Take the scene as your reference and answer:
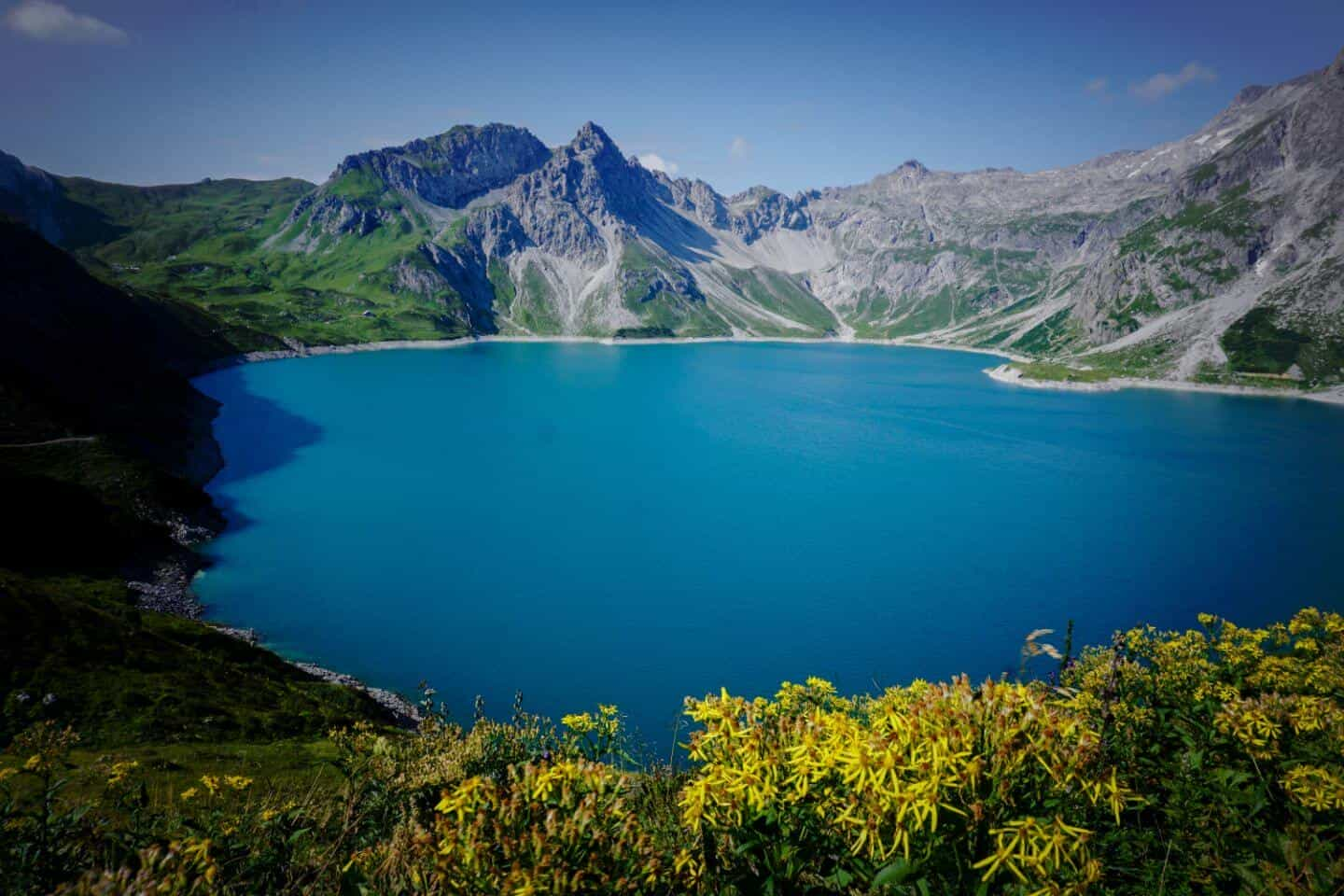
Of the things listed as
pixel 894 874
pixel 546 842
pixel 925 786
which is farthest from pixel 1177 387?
pixel 546 842

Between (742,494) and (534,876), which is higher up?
(534,876)

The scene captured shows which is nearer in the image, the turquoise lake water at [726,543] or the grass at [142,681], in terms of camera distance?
the grass at [142,681]

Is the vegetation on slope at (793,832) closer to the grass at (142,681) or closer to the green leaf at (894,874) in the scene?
the green leaf at (894,874)

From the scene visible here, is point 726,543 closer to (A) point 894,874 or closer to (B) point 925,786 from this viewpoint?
(B) point 925,786

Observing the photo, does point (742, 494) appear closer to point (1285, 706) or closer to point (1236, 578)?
point (1236, 578)

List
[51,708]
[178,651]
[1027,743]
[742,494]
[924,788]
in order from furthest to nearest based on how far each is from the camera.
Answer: [742,494] → [178,651] → [51,708] → [1027,743] → [924,788]

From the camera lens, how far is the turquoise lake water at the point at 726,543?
155ft

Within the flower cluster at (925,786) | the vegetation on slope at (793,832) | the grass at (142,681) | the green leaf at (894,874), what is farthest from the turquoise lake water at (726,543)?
the green leaf at (894,874)

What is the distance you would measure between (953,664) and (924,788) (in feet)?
156

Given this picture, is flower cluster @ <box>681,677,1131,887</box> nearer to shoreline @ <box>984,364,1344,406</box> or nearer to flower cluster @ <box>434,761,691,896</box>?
flower cluster @ <box>434,761,691,896</box>

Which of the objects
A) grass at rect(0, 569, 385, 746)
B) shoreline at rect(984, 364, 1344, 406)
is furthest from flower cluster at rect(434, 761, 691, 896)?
shoreline at rect(984, 364, 1344, 406)

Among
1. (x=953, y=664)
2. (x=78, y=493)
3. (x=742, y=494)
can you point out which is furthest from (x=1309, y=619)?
(x=78, y=493)

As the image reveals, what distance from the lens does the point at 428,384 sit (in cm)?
17125

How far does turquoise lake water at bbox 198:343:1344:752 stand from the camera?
155ft
